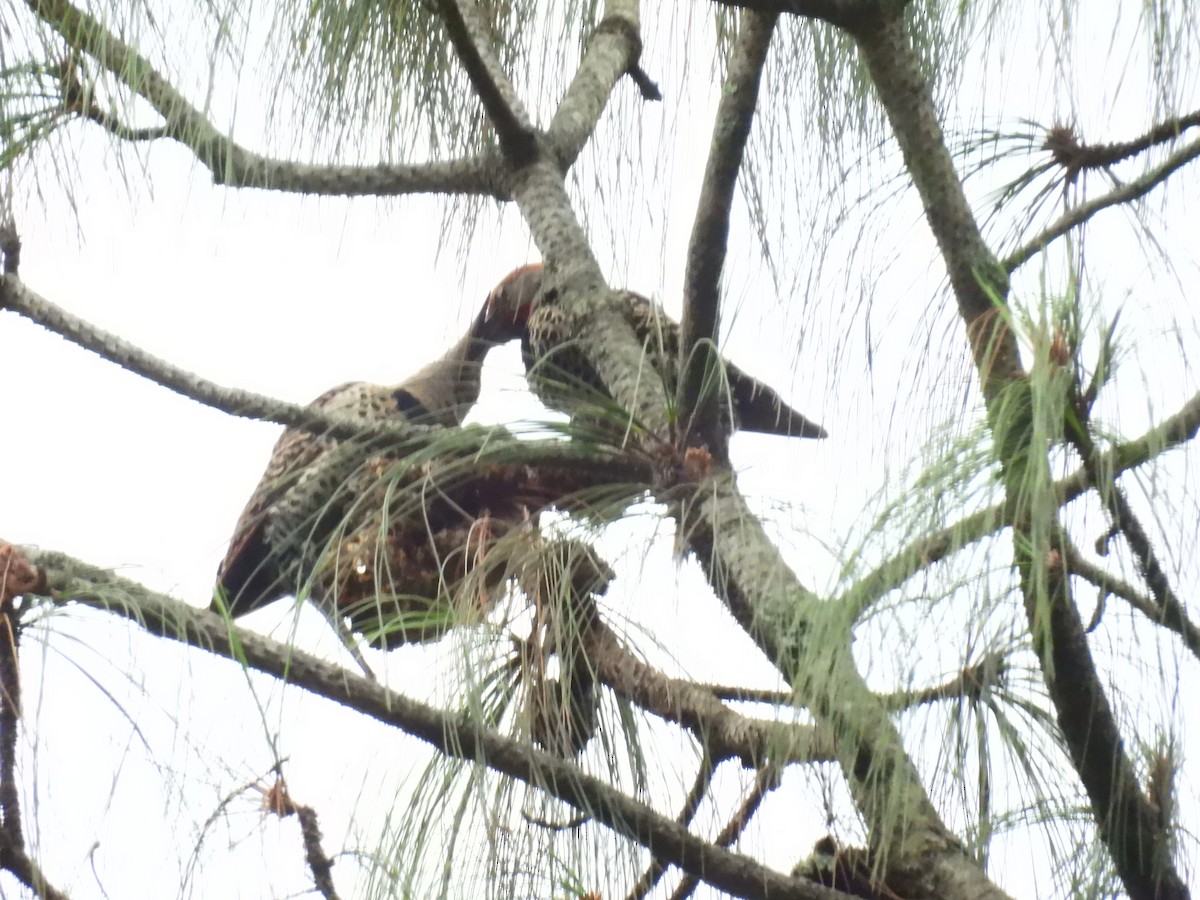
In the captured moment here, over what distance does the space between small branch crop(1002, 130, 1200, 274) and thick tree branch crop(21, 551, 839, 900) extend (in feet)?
2.00

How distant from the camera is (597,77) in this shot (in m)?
2.57

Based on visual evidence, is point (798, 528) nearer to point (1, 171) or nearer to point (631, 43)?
point (1, 171)

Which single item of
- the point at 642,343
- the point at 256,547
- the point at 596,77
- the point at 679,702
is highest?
the point at 596,77

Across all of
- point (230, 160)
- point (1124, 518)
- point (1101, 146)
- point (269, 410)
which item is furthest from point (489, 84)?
point (1124, 518)

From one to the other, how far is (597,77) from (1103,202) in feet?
4.32

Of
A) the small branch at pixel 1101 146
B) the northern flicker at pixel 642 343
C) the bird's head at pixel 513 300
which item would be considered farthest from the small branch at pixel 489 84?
the small branch at pixel 1101 146

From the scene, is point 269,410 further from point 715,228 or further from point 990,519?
point 990,519

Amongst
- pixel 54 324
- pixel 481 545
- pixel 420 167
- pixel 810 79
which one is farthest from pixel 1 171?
pixel 810 79

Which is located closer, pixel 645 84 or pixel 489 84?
pixel 489 84

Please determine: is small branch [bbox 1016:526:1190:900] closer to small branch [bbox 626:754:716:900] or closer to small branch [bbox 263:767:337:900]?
small branch [bbox 626:754:716:900]

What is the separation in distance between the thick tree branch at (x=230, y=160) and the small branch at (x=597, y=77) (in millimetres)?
153

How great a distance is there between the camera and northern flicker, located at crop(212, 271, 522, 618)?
2.05 m

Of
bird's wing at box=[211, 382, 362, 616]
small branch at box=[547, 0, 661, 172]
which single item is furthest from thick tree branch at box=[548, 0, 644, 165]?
bird's wing at box=[211, 382, 362, 616]

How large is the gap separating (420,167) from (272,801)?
0.99 meters
